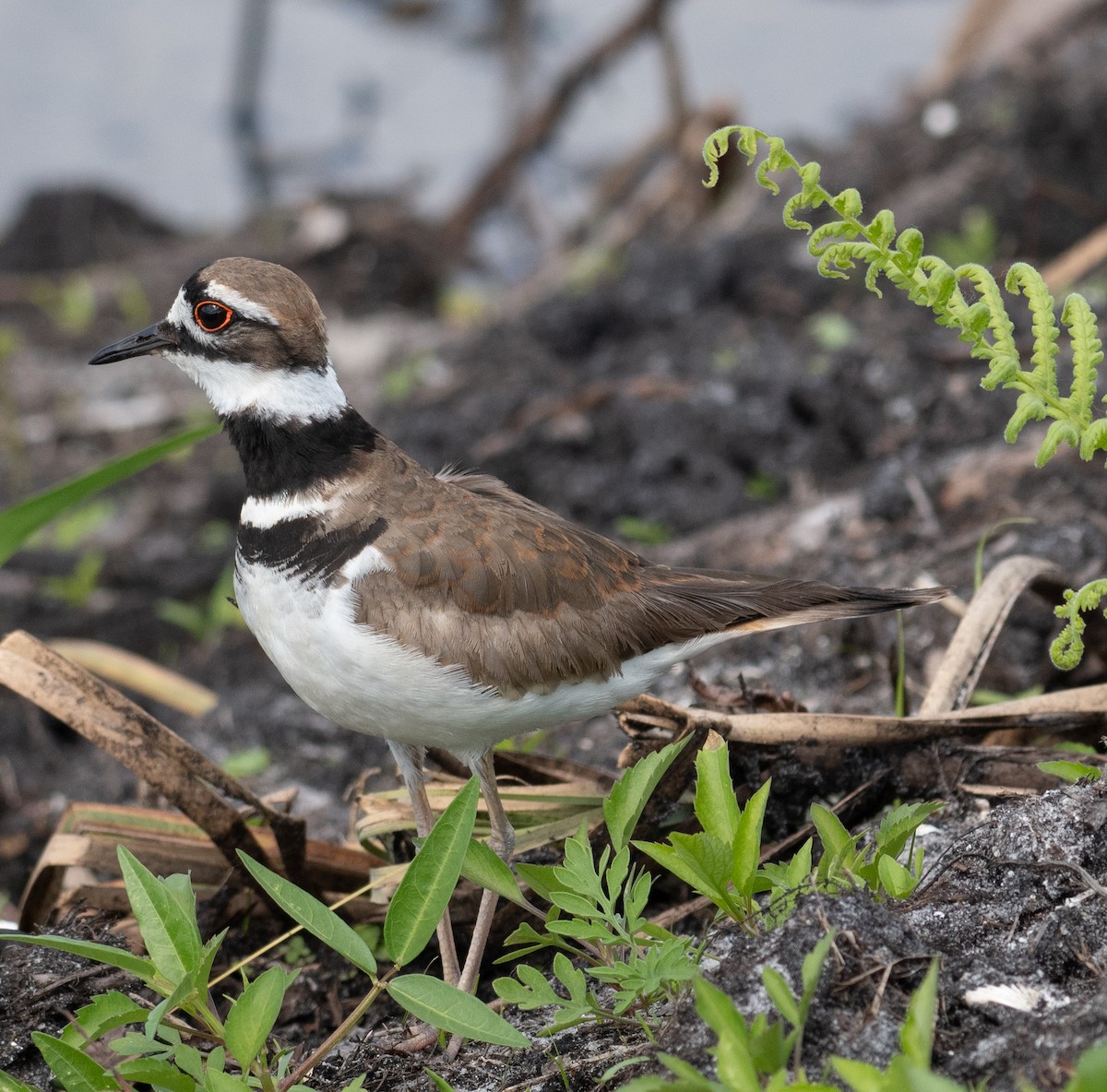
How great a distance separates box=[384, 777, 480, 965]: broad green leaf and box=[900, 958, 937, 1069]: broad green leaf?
32.3 inches

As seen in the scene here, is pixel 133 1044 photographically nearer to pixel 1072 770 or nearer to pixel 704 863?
pixel 704 863

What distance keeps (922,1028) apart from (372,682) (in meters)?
1.40

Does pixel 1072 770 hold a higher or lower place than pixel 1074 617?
lower

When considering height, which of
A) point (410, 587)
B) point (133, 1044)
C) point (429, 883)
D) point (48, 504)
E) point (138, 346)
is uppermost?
point (138, 346)

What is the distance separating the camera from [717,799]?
2520 mm

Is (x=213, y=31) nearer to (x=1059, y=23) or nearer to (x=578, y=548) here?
(x=1059, y=23)

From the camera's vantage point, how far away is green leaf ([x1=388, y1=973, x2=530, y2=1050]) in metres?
2.27

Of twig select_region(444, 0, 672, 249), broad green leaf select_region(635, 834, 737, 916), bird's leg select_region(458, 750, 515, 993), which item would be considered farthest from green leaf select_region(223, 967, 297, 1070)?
twig select_region(444, 0, 672, 249)

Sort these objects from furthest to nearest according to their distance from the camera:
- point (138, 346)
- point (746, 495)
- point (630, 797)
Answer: point (746, 495), point (138, 346), point (630, 797)

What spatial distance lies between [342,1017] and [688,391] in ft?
13.0

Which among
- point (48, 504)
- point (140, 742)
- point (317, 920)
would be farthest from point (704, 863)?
point (48, 504)

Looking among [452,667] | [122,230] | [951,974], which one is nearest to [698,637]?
[452,667]

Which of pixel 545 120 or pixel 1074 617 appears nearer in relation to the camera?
pixel 1074 617

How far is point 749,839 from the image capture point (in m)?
2.44
